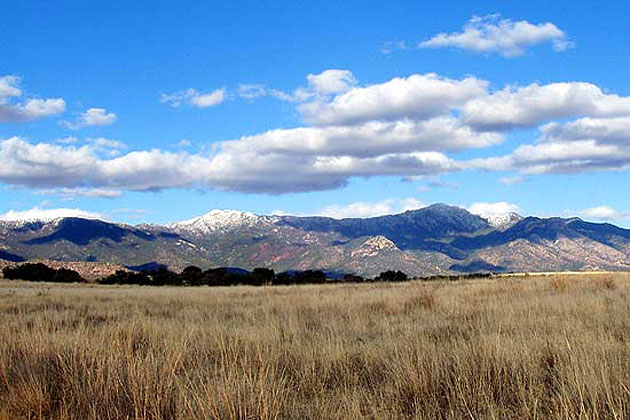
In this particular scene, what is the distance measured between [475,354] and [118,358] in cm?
401

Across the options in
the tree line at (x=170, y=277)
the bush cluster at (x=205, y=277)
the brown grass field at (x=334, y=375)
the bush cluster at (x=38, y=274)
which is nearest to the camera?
the brown grass field at (x=334, y=375)

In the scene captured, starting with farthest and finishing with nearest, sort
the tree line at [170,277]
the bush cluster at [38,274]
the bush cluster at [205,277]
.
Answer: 1. the bush cluster at [38,274]
2. the tree line at [170,277]
3. the bush cluster at [205,277]

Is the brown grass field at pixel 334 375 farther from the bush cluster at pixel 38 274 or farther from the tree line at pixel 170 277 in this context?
the bush cluster at pixel 38 274

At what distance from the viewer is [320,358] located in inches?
259

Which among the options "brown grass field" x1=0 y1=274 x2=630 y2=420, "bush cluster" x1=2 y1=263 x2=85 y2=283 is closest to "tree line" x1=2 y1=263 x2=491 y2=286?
"bush cluster" x1=2 y1=263 x2=85 y2=283

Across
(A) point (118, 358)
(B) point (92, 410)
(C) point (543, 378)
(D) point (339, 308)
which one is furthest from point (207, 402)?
(D) point (339, 308)

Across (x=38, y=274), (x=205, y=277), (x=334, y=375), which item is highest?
(x=334, y=375)

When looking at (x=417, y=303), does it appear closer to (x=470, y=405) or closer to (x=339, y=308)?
(x=339, y=308)


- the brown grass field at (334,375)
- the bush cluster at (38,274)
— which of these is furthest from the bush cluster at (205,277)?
the brown grass field at (334,375)

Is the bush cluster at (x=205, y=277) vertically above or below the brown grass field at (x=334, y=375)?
below

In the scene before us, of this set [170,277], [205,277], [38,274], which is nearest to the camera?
[205,277]

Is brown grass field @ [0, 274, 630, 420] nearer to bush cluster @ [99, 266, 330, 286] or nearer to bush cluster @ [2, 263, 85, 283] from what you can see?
bush cluster @ [99, 266, 330, 286]

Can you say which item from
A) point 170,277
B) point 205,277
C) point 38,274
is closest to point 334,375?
point 205,277

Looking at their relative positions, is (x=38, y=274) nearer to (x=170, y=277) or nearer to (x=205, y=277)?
(x=170, y=277)
